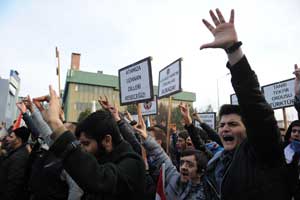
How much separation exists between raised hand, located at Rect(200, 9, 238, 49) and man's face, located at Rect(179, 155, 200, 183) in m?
1.60

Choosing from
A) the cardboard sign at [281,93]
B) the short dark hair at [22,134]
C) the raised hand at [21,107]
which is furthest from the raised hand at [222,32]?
the cardboard sign at [281,93]

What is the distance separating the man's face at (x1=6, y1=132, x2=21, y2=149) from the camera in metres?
4.29

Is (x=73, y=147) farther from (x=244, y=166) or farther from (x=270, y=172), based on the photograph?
(x=270, y=172)

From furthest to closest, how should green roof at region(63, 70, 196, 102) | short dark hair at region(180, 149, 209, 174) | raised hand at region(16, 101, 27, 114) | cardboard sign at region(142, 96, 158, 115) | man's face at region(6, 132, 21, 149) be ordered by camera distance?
green roof at region(63, 70, 196, 102) < cardboard sign at region(142, 96, 158, 115) < man's face at region(6, 132, 21, 149) < raised hand at region(16, 101, 27, 114) < short dark hair at region(180, 149, 209, 174)

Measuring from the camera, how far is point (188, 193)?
270cm

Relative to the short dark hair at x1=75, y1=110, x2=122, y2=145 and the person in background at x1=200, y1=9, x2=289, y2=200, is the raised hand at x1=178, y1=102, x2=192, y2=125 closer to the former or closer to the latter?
the short dark hair at x1=75, y1=110, x2=122, y2=145

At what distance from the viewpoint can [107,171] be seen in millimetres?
1662

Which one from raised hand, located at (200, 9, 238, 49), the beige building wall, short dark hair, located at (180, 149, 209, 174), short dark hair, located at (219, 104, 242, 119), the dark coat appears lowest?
the dark coat

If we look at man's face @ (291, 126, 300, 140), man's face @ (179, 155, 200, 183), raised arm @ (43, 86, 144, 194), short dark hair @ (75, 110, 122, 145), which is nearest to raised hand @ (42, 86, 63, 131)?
raised arm @ (43, 86, 144, 194)

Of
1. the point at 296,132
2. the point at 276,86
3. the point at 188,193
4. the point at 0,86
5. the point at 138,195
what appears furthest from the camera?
the point at 0,86

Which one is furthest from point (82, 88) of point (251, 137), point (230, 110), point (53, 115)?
point (251, 137)

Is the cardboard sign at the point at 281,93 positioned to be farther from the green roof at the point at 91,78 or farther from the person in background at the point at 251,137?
the green roof at the point at 91,78

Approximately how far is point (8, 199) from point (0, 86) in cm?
1724

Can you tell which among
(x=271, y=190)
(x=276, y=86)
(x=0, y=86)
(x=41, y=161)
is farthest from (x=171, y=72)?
(x=0, y=86)
